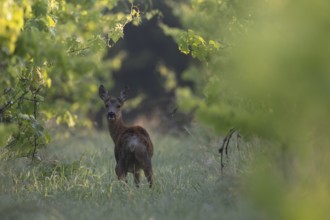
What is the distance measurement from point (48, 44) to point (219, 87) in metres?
2.10

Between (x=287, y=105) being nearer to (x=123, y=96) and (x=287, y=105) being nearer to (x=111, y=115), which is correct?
(x=111, y=115)

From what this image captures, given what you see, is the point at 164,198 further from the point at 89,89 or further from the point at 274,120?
the point at 89,89

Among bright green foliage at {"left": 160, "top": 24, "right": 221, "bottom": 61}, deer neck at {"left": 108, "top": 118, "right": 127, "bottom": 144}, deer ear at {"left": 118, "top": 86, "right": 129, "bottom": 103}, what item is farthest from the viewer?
deer ear at {"left": 118, "top": 86, "right": 129, "bottom": 103}

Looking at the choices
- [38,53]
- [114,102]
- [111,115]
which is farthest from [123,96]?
[38,53]

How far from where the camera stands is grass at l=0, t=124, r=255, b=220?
932cm

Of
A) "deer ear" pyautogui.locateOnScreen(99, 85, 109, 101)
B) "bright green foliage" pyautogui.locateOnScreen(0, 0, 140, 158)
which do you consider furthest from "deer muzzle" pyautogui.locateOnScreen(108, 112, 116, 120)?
"bright green foliage" pyautogui.locateOnScreen(0, 0, 140, 158)

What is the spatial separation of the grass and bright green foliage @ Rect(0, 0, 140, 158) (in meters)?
0.63

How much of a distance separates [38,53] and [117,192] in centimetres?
301

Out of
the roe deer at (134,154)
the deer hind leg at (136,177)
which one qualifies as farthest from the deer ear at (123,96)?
the deer hind leg at (136,177)

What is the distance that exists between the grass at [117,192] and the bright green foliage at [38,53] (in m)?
0.63

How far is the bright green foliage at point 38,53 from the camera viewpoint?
8.59 meters

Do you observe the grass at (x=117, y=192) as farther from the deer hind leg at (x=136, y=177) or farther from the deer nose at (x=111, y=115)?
the deer nose at (x=111, y=115)

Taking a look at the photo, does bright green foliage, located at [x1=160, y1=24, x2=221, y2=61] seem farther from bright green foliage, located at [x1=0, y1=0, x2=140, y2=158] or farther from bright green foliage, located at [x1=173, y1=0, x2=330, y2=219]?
bright green foliage, located at [x1=173, y1=0, x2=330, y2=219]

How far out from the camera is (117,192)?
1106 cm
